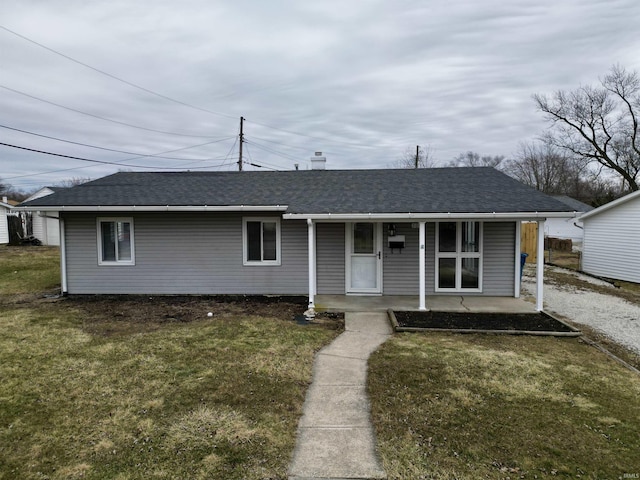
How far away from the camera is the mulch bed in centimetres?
703

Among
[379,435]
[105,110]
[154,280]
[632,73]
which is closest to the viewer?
[379,435]

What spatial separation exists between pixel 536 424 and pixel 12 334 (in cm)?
820

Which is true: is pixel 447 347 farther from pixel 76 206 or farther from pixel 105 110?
pixel 105 110

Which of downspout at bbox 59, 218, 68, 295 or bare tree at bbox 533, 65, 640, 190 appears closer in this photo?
downspout at bbox 59, 218, 68, 295

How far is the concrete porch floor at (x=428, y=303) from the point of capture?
831cm

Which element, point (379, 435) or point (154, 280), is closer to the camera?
point (379, 435)

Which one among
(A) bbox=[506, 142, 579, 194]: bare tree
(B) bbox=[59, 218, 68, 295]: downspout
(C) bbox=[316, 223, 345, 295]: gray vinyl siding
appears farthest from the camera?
(A) bbox=[506, 142, 579, 194]: bare tree

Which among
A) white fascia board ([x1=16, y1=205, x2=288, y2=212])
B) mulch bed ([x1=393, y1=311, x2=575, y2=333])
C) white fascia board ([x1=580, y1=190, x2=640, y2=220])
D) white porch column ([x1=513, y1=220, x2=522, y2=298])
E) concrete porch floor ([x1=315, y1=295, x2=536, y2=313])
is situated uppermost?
white fascia board ([x1=580, y1=190, x2=640, y2=220])

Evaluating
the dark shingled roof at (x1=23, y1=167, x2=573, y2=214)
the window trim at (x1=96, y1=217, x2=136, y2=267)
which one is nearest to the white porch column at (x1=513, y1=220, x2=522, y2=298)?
the dark shingled roof at (x1=23, y1=167, x2=573, y2=214)

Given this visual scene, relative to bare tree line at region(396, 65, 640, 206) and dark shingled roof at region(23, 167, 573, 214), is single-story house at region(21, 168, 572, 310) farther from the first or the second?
bare tree line at region(396, 65, 640, 206)

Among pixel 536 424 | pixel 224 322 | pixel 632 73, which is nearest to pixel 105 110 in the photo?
pixel 224 322

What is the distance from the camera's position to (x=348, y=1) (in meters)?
9.70

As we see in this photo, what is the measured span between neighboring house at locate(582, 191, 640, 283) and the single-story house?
6.63 metres

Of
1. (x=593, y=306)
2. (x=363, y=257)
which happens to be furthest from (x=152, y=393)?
(x=593, y=306)
